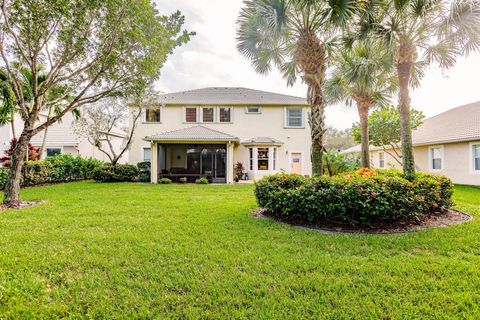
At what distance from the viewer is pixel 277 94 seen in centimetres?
2084

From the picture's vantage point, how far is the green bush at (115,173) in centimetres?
1631

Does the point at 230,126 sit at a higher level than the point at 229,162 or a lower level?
higher

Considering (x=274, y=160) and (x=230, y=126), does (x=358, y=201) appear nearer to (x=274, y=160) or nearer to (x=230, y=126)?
(x=274, y=160)

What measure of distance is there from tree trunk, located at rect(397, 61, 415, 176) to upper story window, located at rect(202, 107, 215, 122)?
13.8m

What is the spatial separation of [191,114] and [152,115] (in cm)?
325

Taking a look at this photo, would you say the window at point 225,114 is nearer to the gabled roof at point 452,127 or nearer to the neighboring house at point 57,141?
the neighboring house at point 57,141

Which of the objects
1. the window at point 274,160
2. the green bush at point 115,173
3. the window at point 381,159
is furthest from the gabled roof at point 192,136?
the window at point 381,159

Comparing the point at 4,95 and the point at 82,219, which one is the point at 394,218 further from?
the point at 4,95

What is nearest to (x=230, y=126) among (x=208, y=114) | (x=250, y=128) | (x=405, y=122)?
(x=250, y=128)

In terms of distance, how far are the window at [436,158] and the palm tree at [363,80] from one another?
7467 millimetres

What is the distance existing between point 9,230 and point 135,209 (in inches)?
120

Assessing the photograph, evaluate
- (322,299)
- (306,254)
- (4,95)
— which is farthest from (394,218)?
(4,95)

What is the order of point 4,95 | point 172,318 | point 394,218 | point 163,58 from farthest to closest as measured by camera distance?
point 4,95
point 163,58
point 394,218
point 172,318

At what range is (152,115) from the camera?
19391 millimetres
